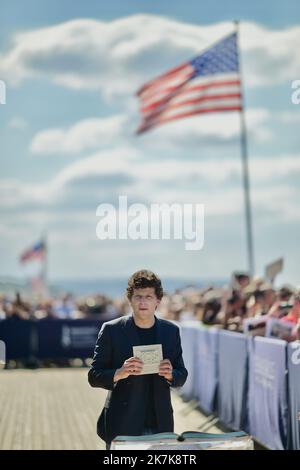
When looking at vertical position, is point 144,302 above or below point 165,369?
above

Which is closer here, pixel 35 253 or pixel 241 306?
pixel 241 306

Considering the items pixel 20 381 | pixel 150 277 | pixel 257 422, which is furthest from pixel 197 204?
pixel 20 381

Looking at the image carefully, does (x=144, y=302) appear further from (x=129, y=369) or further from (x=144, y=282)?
(x=129, y=369)

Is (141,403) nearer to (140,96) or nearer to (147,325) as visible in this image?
(147,325)

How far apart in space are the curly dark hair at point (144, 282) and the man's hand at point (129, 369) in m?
0.43

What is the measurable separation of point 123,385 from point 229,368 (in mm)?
6205

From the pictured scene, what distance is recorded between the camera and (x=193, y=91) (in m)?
15.3

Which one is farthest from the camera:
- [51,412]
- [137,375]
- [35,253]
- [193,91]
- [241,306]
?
[35,253]

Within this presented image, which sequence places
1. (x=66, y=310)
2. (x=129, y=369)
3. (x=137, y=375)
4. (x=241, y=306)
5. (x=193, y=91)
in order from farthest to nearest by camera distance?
(x=66, y=310) → (x=193, y=91) → (x=241, y=306) → (x=137, y=375) → (x=129, y=369)

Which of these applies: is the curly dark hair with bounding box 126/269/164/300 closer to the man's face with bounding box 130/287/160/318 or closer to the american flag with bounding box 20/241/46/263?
the man's face with bounding box 130/287/160/318

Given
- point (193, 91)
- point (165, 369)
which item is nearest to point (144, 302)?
point (165, 369)

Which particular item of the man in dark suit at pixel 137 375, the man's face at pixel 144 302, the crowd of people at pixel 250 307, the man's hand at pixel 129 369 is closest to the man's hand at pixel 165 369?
the man in dark suit at pixel 137 375

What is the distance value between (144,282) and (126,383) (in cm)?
61

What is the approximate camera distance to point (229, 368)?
38.9ft
